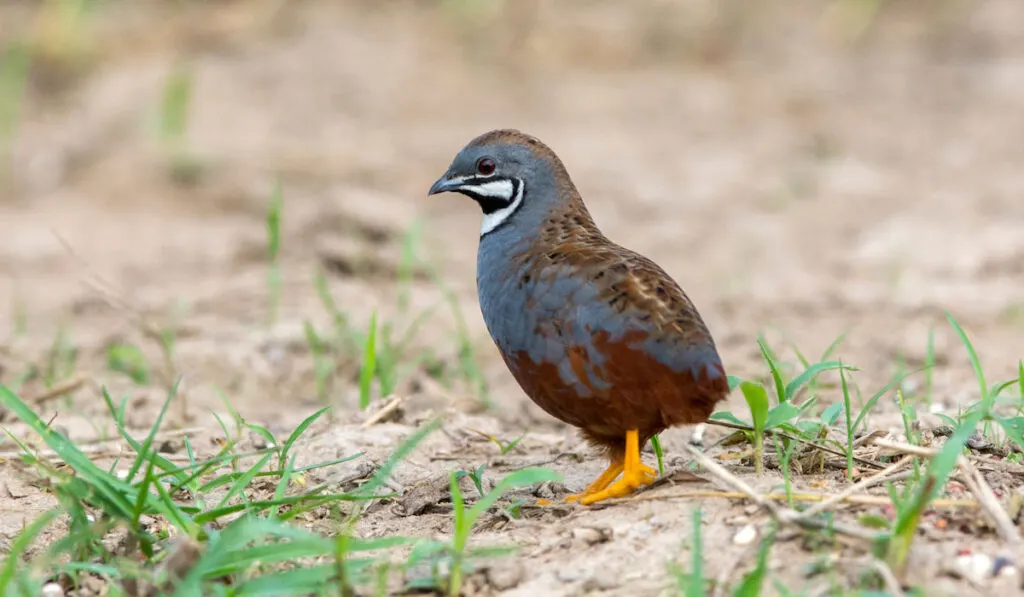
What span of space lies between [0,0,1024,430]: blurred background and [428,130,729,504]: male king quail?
210cm

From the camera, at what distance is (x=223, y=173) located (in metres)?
9.71

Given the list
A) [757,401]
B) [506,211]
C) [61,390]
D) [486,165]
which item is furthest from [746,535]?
[61,390]

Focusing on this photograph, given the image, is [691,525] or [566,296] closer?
[691,525]

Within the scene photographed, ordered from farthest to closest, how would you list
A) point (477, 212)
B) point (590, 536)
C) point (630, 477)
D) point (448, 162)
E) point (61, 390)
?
point (448, 162), point (477, 212), point (61, 390), point (630, 477), point (590, 536)

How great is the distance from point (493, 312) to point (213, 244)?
5.35m

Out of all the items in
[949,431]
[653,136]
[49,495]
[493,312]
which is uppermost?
[653,136]

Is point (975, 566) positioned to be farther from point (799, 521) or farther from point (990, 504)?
point (799, 521)

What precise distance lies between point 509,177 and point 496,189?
58 mm

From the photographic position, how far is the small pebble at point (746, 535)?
10.3 ft

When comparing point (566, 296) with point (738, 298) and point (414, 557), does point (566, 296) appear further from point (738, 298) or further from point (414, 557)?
point (738, 298)

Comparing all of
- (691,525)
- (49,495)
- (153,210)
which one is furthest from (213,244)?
(691,525)

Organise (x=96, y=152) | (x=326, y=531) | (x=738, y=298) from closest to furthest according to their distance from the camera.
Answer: (x=326, y=531) → (x=738, y=298) → (x=96, y=152)

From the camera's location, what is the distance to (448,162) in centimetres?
1007

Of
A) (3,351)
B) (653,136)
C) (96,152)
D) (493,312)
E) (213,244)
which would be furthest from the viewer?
(653,136)
